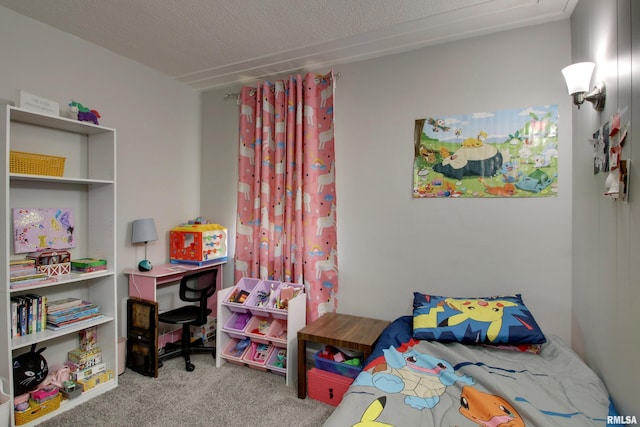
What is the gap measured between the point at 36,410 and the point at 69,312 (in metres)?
0.60

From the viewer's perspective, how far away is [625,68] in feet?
4.53

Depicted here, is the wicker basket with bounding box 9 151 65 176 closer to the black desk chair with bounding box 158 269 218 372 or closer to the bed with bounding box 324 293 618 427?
the black desk chair with bounding box 158 269 218 372

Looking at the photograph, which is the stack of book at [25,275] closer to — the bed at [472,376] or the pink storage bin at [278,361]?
the pink storage bin at [278,361]

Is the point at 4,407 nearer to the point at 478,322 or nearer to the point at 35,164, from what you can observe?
the point at 35,164

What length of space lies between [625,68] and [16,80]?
11.3ft

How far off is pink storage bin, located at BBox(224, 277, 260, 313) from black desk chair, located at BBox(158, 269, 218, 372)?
0.19m

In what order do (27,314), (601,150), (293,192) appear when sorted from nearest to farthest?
(601,150) < (27,314) < (293,192)

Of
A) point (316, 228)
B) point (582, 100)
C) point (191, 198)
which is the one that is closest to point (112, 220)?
point (191, 198)

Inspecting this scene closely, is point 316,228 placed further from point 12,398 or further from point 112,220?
point 12,398

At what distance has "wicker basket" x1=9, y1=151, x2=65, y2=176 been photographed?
82.1 inches

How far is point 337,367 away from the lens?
2.34 metres

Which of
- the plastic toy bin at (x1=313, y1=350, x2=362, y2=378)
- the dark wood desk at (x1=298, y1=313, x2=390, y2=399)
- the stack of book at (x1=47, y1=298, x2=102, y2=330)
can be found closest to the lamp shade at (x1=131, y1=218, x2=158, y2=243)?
the stack of book at (x1=47, y1=298, x2=102, y2=330)

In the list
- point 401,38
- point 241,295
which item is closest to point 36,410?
point 241,295

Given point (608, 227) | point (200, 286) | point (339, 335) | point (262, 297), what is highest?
point (608, 227)
